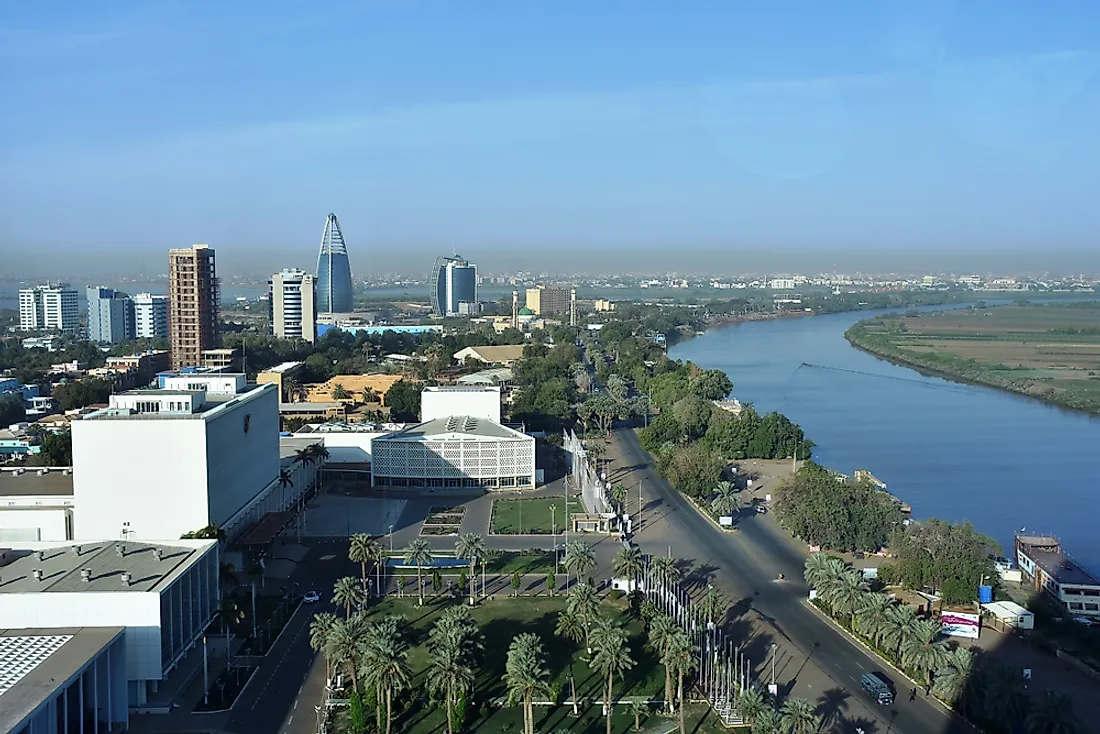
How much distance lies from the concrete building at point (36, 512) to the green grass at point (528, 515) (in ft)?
22.0

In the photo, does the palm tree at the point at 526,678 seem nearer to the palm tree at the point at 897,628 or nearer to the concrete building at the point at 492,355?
the palm tree at the point at 897,628

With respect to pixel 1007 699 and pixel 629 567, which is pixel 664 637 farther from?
pixel 1007 699

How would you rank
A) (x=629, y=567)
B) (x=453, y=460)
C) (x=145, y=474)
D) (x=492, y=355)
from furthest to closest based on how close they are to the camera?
(x=492, y=355) < (x=453, y=460) < (x=145, y=474) < (x=629, y=567)

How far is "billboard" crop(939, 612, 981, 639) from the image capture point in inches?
491

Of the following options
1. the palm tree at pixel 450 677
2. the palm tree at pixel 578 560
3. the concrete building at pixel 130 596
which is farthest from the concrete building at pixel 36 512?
the palm tree at pixel 450 677

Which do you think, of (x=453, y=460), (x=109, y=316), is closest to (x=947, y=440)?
(x=453, y=460)

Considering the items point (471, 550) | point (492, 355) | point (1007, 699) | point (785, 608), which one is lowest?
point (785, 608)

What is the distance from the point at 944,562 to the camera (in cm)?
1379

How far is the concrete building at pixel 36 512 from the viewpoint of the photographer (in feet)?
50.3

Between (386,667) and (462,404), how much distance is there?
44.2 feet

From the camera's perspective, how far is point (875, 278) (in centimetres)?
15500

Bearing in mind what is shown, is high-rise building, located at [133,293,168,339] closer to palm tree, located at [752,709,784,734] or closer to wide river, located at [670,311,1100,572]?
wide river, located at [670,311,1100,572]

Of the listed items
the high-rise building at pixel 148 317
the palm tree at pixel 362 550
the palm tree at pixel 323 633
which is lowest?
the palm tree at pixel 323 633

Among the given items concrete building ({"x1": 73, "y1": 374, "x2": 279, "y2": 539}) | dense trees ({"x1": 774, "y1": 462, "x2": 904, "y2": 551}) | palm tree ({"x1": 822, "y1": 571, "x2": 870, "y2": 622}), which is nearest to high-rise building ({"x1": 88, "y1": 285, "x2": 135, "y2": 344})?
concrete building ({"x1": 73, "y1": 374, "x2": 279, "y2": 539})
